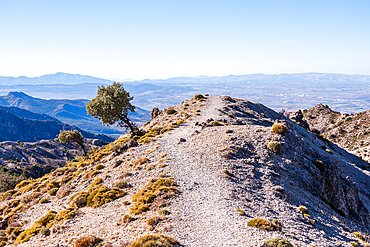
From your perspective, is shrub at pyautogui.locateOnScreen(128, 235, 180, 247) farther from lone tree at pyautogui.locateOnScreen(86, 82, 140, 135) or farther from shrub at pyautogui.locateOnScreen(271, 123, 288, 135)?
lone tree at pyautogui.locateOnScreen(86, 82, 140, 135)

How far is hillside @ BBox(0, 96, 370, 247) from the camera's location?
17469 mm

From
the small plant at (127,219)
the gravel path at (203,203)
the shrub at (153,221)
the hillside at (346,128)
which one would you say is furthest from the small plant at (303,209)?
the hillside at (346,128)

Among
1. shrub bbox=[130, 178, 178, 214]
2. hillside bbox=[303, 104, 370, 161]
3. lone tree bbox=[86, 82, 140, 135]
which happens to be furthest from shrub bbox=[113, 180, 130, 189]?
hillside bbox=[303, 104, 370, 161]

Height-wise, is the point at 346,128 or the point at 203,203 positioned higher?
the point at 203,203

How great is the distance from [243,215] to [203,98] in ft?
205

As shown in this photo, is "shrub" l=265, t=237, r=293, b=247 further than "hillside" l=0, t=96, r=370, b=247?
No

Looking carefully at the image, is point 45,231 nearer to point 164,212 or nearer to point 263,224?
point 164,212

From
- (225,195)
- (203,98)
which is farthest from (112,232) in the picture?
(203,98)

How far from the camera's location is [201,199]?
2120cm

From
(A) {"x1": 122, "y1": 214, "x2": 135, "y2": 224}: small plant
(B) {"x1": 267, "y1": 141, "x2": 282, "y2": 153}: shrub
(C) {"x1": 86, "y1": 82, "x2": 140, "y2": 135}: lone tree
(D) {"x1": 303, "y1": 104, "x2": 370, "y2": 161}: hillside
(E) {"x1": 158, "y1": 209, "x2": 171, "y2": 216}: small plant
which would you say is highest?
(C) {"x1": 86, "y1": 82, "x2": 140, "y2": 135}: lone tree

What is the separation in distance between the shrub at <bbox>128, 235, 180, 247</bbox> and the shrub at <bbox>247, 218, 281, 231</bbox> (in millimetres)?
6481

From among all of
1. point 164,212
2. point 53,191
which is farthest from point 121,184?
point 53,191

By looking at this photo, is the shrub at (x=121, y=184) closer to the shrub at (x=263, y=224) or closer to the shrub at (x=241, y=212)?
the shrub at (x=241, y=212)

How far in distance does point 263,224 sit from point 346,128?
342 feet
